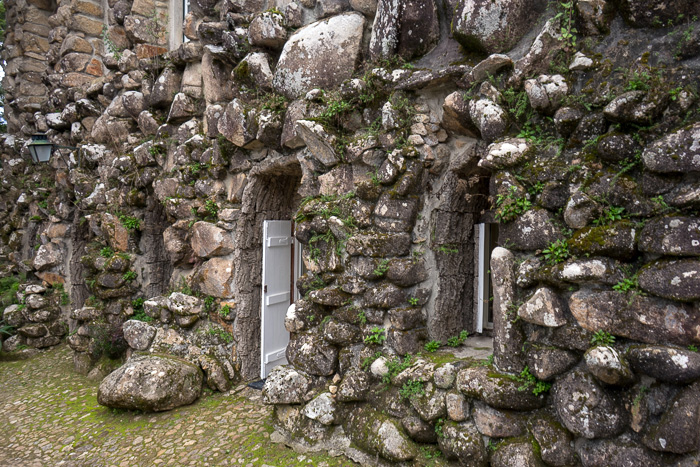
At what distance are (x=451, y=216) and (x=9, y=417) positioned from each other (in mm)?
5015

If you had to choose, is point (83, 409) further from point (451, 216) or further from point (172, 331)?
point (451, 216)

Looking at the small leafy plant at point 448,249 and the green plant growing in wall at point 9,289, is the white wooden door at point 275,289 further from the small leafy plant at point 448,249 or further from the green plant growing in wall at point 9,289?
the green plant growing in wall at point 9,289

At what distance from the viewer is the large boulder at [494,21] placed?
10.5 feet

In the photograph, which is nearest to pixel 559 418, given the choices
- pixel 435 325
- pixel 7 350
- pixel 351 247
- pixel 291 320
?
pixel 435 325

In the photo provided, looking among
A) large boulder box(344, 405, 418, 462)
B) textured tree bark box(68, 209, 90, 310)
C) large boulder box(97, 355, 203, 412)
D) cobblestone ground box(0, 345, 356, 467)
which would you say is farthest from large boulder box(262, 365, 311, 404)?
textured tree bark box(68, 209, 90, 310)

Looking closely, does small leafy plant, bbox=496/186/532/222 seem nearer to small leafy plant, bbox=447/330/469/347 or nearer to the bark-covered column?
the bark-covered column

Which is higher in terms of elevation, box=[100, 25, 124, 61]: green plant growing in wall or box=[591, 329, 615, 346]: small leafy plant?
box=[100, 25, 124, 61]: green plant growing in wall

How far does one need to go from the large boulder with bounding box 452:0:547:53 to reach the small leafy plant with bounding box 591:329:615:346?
200 cm

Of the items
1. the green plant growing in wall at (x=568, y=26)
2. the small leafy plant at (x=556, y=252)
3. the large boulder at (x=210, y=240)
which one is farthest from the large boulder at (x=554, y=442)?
the large boulder at (x=210, y=240)

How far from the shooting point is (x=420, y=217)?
3688 millimetres

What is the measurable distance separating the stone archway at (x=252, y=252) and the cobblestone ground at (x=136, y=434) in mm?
487

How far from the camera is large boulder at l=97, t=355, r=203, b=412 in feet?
14.9

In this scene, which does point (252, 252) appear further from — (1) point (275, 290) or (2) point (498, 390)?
(2) point (498, 390)

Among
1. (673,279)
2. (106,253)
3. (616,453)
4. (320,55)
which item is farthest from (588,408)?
(106,253)
